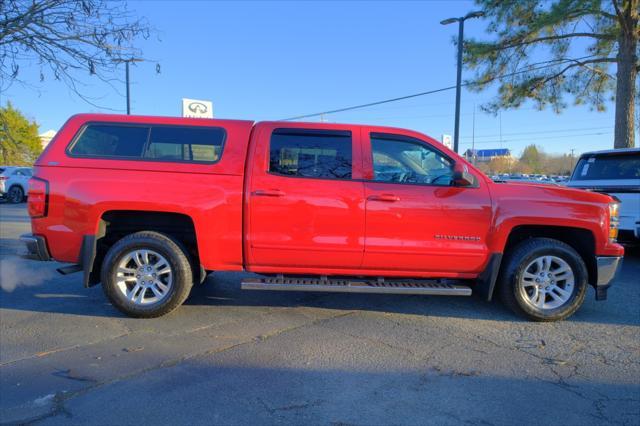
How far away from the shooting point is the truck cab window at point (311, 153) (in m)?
4.39

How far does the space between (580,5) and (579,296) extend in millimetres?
9847

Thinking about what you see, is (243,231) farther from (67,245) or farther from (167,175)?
(67,245)

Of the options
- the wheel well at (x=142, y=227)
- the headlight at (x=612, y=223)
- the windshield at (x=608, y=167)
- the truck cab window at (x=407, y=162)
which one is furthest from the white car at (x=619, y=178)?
the wheel well at (x=142, y=227)

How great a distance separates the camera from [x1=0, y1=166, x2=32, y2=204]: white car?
18.3 m

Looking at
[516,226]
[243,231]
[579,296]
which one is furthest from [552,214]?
[243,231]

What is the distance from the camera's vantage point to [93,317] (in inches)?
175

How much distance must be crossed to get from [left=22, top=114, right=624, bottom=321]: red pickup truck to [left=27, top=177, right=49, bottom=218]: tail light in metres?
0.01

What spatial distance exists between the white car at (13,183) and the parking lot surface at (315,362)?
16.6m

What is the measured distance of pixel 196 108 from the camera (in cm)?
1410

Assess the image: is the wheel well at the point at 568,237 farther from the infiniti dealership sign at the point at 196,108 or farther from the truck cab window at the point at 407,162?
the infiniti dealership sign at the point at 196,108

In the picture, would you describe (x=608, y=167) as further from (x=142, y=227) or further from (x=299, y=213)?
(x=142, y=227)

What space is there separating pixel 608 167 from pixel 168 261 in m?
8.02

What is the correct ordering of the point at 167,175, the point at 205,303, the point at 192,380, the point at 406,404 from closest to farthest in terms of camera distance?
the point at 406,404, the point at 192,380, the point at 167,175, the point at 205,303

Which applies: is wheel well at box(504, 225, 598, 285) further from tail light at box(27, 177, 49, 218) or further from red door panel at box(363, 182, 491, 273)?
tail light at box(27, 177, 49, 218)
